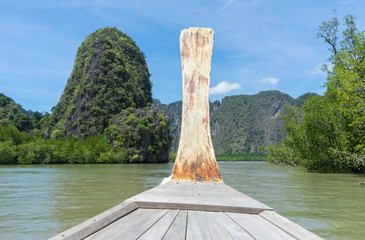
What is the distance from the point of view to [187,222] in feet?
7.24

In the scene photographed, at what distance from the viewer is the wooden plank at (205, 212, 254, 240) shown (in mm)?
1908

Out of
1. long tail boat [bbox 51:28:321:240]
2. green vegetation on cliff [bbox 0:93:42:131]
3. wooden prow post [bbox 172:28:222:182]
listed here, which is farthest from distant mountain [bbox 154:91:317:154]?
long tail boat [bbox 51:28:321:240]

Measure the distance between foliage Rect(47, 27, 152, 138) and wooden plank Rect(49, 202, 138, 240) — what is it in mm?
62714

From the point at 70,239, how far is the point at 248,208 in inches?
59.6

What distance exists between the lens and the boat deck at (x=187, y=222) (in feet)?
6.20

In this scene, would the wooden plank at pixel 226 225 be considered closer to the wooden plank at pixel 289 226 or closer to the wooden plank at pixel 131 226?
the wooden plank at pixel 289 226

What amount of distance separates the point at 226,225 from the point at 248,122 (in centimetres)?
15181

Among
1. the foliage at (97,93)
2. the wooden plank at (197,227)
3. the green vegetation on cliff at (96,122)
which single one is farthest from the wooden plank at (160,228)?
the foliage at (97,93)

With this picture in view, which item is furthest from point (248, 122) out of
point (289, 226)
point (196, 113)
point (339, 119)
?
point (289, 226)

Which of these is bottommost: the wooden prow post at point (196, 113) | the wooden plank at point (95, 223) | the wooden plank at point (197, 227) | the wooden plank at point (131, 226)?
the wooden plank at point (197, 227)

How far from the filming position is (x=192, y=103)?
579 centimetres

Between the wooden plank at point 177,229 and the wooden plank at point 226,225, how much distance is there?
Answer: 0.69 ft

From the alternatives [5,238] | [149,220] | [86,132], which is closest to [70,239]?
[149,220]

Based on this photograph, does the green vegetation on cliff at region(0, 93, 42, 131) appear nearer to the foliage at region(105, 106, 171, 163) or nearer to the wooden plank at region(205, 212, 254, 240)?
the foliage at region(105, 106, 171, 163)
